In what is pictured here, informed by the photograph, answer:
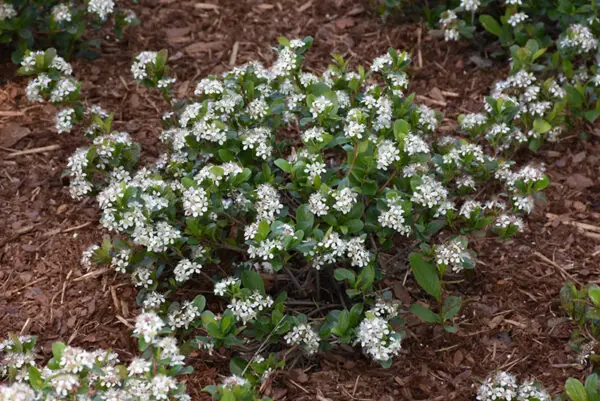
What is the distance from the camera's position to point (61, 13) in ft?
14.4

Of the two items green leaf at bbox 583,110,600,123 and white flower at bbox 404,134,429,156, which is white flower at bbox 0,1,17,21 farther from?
green leaf at bbox 583,110,600,123

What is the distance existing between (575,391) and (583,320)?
434mm

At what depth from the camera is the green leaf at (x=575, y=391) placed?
9.84 ft

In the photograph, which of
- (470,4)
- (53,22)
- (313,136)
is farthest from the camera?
(470,4)

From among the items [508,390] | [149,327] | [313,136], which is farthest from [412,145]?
[149,327]

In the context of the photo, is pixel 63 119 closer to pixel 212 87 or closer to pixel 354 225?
pixel 212 87

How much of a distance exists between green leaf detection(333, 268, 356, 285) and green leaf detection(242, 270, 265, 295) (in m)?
0.29

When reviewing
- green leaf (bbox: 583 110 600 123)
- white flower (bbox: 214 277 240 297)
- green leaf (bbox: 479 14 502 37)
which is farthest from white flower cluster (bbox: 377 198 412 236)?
green leaf (bbox: 479 14 502 37)

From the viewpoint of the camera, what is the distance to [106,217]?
328cm

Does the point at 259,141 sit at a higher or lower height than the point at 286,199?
higher

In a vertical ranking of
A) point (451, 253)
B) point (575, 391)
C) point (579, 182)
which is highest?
point (451, 253)

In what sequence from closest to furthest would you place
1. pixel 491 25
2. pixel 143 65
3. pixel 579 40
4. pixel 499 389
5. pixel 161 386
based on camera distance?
pixel 161 386, pixel 499 389, pixel 143 65, pixel 579 40, pixel 491 25

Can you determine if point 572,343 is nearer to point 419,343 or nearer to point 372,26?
point 419,343

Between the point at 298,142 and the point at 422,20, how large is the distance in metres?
1.56
